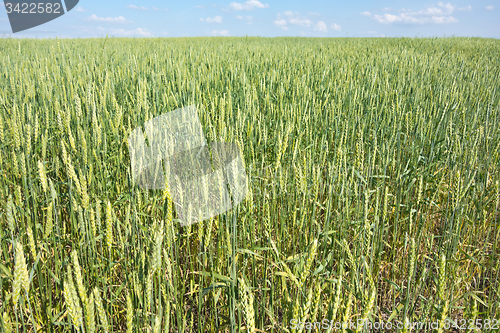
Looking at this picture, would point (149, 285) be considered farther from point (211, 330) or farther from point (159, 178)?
point (159, 178)

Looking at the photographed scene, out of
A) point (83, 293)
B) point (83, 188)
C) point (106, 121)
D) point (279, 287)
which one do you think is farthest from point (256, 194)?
point (106, 121)

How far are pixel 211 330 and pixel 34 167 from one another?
113 cm

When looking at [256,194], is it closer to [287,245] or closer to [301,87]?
[287,245]

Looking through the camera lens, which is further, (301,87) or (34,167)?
Answer: (301,87)

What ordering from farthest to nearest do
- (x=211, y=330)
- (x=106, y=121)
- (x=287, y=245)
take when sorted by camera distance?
(x=106, y=121)
(x=287, y=245)
(x=211, y=330)

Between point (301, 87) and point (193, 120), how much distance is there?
4.39ft

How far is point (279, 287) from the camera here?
3.45ft

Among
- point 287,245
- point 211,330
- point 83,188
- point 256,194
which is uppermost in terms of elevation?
point 83,188

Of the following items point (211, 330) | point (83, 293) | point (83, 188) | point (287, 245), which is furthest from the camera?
point (287, 245)

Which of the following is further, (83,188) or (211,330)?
(211,330)

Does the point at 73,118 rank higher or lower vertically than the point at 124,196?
higher

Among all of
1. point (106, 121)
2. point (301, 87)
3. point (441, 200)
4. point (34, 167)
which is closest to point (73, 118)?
point (106, 121)

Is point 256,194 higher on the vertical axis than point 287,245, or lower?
higher

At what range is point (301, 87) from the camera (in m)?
2.52
